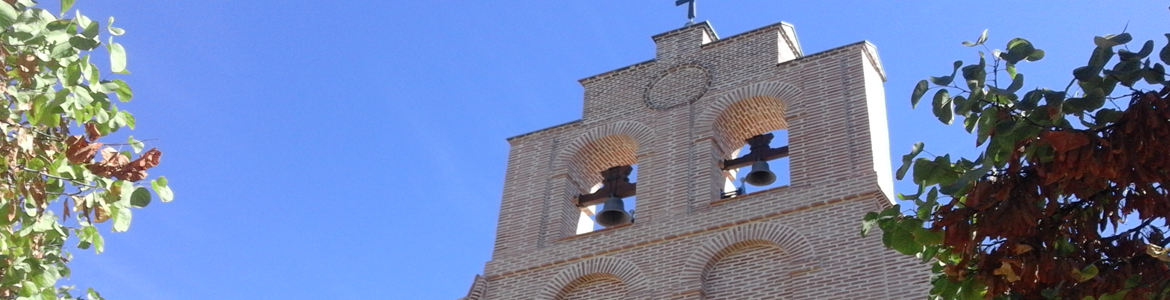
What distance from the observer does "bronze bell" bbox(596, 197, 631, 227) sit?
14320 millimetres

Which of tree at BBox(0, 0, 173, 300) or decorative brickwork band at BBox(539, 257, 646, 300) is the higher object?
decorative brickwork band at BBox(539, 257, 646, 300)

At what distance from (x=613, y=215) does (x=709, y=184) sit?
109cm

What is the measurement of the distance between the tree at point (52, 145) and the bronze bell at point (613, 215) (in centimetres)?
760

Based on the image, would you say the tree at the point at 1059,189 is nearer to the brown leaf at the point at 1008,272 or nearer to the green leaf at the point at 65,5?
the brown leaf at the point at 1008,272

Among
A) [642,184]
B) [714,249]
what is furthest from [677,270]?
[642,184]

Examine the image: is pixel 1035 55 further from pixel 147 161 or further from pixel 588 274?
pixel 588 274

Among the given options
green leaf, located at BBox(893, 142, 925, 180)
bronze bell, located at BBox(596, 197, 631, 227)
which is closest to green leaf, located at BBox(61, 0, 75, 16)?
green leaf, located at BBox(893, 142, 925, 180)

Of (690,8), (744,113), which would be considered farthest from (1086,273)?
(690,8)

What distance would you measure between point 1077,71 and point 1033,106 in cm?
22

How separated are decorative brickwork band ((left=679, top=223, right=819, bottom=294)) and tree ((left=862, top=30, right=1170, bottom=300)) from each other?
266 inches

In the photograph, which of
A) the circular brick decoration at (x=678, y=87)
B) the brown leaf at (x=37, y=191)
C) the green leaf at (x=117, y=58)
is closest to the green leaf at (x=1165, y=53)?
the green leaf at (x=117, y=58)

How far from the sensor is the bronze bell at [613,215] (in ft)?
47.0

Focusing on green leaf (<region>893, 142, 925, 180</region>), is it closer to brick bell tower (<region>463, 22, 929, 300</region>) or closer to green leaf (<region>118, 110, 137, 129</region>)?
green leaf (<region>118, 110, 137, 129</region>)

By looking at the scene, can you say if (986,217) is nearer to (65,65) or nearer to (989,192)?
(989,192)
